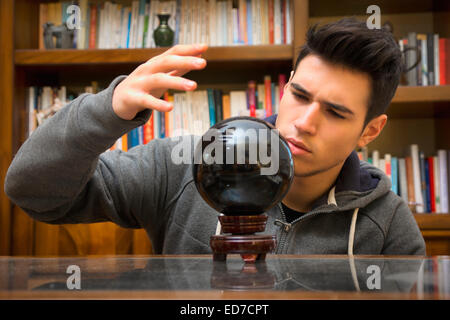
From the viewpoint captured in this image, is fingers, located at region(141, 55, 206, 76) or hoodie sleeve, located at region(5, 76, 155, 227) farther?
hoodie sleeve, located at region(5, 76, 155, 227)

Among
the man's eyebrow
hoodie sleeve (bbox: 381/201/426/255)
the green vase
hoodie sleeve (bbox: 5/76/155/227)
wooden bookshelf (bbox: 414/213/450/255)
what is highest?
the green vase

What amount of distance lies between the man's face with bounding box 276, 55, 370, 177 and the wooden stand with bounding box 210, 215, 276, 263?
49cm

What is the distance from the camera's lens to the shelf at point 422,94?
2.34 meters

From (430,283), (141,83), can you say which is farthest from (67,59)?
(430,283)

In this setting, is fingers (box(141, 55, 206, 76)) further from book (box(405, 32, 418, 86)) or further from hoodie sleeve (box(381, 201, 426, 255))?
book (box(405, 32, 418, 86))

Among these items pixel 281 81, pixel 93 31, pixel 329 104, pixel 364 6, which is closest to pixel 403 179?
pixel 281 81

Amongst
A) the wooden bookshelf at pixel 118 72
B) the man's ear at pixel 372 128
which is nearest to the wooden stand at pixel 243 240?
the man's ear at pixel 372 128

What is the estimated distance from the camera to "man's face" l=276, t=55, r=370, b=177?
1.34m

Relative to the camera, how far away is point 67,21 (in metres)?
2.60

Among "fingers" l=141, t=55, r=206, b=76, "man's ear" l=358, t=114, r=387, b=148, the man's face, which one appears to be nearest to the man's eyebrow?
the man's face

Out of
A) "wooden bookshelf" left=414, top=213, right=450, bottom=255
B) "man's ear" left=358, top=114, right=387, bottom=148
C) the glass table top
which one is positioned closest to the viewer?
the glass table top

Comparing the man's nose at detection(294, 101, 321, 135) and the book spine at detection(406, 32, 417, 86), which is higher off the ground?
the book spine at detection(406, 32, 417, 86)
